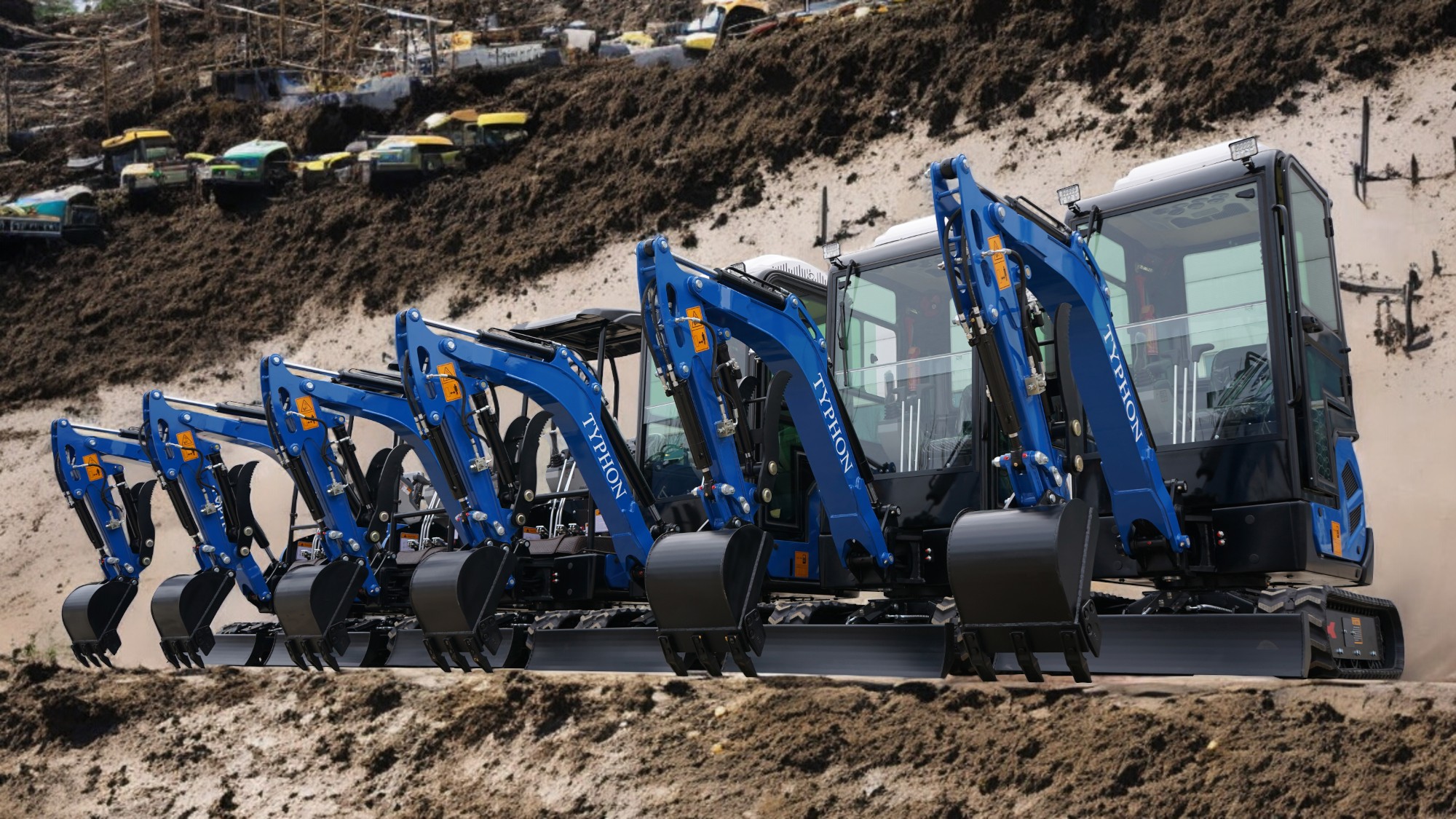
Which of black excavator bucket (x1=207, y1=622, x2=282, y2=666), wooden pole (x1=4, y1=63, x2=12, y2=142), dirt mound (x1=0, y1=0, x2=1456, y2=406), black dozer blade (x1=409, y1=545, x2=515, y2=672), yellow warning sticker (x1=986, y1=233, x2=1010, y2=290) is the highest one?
wooden pole (x1=4, y1=63, x2=12, y2=142)

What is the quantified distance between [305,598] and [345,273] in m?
19.6

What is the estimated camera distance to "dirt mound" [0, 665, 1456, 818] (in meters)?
5.95

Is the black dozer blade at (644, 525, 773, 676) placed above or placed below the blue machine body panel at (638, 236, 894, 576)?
below

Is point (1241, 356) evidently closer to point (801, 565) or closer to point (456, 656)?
point (801, 565)

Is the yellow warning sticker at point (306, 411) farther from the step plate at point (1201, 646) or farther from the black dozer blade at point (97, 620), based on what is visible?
the step plate at point (1201, 646)

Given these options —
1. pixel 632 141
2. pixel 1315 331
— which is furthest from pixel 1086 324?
pixel 632 141

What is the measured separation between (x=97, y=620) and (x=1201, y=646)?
1160 centimetres

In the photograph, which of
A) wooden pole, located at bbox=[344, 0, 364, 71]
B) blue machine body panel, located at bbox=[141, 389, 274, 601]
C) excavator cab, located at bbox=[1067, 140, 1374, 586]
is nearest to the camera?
excavator cab, located at bbox=[1067, 140, 1374, 586]

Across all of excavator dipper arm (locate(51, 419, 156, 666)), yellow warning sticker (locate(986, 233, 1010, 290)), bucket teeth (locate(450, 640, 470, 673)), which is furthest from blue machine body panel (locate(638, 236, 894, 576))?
excavator dipper arm (locate(51, 419, 156, 666))

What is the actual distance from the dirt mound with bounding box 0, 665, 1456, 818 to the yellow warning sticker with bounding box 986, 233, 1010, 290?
2.10 m

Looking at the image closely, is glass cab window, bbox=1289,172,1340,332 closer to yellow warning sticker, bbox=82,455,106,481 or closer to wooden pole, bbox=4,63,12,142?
yellow warning sticker, bbox=82,455,106,481

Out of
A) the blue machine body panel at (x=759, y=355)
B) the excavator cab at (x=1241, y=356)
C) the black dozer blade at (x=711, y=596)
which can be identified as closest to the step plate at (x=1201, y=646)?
the excavator cab at (x=1241, y=356)

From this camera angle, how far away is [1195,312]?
330 inches

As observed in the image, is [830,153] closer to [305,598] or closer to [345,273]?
[345,273]
